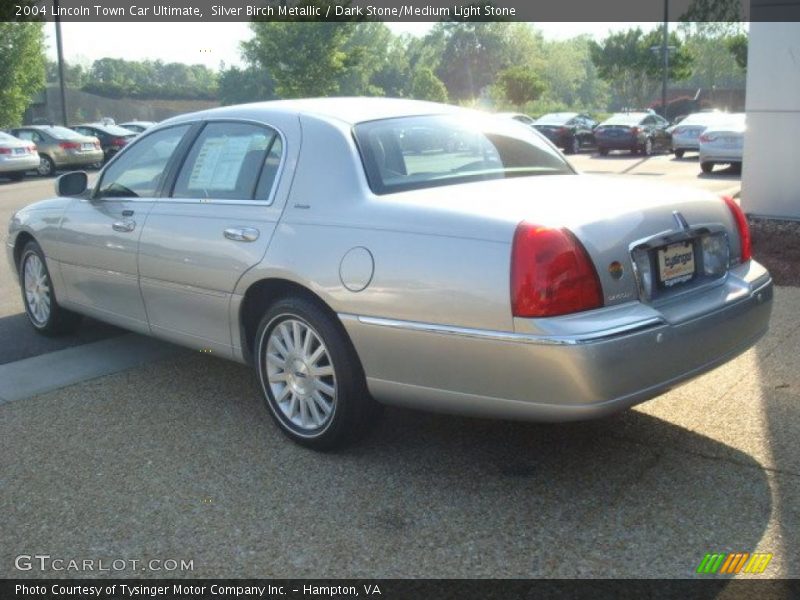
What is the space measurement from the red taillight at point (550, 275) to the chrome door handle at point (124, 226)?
8.54 feet

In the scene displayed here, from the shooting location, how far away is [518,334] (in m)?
3.57

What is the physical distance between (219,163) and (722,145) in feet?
56.8

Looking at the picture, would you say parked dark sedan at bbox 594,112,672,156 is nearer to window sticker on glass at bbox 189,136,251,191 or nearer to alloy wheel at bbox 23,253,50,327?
alloy wheel at bbox 23,253,50,327

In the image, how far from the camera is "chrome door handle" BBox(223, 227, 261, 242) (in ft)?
14.8

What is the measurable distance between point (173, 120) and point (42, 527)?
266 cm

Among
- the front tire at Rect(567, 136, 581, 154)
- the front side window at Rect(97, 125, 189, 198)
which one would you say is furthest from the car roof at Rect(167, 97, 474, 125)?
the front tire at Rect(567, 136, 581, 154)

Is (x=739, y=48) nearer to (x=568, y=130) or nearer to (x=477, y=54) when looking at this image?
(x=568, y=130)

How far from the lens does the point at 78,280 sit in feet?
19.6

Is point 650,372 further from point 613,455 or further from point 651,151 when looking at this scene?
point 651,151

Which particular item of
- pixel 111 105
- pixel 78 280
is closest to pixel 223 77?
pixel 111 105

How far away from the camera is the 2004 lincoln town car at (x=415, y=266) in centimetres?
361

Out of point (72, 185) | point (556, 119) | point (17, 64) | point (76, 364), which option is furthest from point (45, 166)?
point (76, 364)

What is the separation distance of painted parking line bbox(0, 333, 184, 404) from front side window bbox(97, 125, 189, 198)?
41.2 inches
